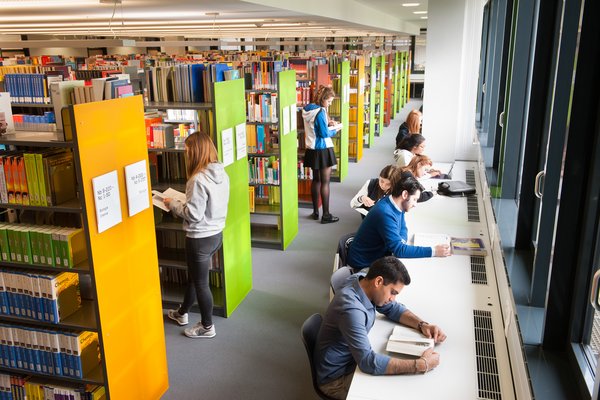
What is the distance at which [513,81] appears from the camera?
173 inches

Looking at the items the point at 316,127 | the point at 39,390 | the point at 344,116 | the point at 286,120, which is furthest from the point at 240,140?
the point at 344,116

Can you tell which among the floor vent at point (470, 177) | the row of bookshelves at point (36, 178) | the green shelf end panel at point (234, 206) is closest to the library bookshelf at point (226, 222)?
the green shelf end panel at point (234, 206)

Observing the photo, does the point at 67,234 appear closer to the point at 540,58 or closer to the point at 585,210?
the point at 585,210

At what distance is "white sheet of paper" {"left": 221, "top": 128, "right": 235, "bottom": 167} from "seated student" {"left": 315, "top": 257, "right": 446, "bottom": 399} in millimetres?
2092

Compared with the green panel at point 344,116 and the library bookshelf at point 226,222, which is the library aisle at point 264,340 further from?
the green panel at point 344,116

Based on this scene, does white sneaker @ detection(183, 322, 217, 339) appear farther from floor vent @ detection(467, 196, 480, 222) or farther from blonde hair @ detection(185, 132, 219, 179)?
floor vent @ detection(467, 196, 480, 222)

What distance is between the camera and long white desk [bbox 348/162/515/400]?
250 cm

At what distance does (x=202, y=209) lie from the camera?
13.6 feet

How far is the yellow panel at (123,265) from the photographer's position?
293 centimetres

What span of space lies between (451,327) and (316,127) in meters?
4.48

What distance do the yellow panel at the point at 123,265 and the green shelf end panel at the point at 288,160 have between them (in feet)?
9.78

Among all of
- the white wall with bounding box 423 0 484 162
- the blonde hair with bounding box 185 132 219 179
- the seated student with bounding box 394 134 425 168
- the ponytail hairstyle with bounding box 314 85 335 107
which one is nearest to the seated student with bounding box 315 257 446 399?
the blonde hair with bounding box 185 132 219 179

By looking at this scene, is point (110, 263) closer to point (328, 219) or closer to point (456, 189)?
point (456, 189)

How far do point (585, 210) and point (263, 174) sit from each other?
15.2ft
